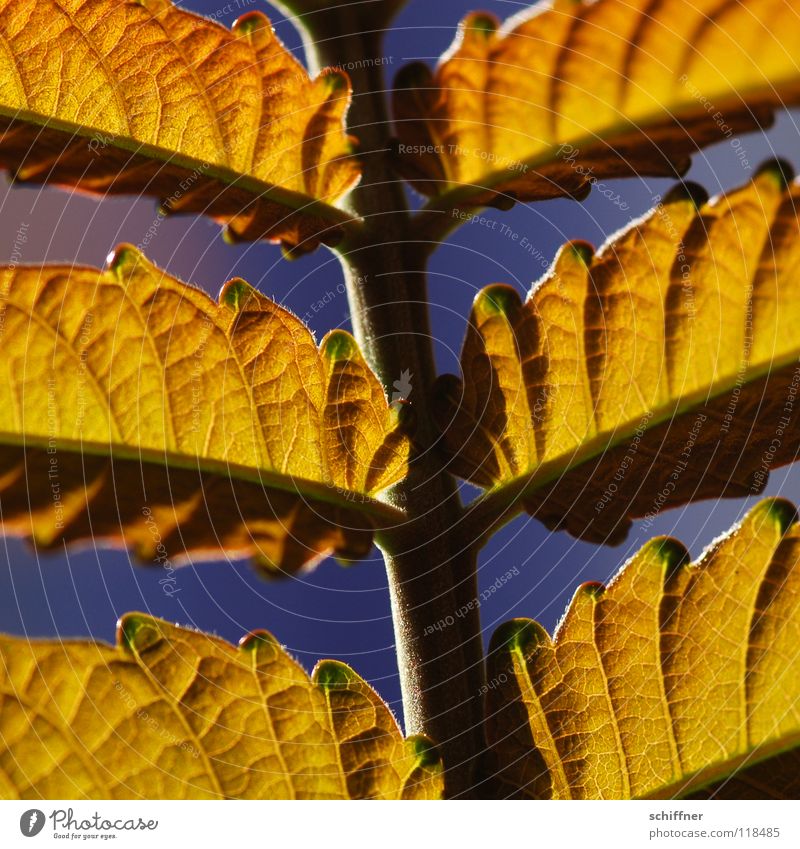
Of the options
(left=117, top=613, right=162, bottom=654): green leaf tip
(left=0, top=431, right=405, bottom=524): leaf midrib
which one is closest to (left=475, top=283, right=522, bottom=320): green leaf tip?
→ (left=0, top=431, right=405, bottom=524): leaf midrib

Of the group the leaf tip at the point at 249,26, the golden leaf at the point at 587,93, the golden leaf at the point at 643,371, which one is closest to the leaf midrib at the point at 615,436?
the golden leaf at the point at 643,371

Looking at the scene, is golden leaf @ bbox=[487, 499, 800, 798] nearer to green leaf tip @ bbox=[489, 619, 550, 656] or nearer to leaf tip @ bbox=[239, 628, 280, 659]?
green leaf tip @ bbox=[489, 619, 550, 656]

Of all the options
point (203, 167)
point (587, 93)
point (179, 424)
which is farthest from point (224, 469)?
point (587, 93)

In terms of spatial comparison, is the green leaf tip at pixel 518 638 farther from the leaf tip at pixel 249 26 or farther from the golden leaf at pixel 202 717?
the leaf tip at pixel 249 26

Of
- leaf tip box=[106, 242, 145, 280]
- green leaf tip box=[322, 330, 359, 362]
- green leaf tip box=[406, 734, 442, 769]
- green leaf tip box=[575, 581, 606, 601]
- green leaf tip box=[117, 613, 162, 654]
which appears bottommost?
green leaf tip box=[406, 734, 442, 769]

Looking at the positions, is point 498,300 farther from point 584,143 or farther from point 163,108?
point 163,108

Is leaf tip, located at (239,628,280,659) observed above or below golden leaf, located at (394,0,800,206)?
below
